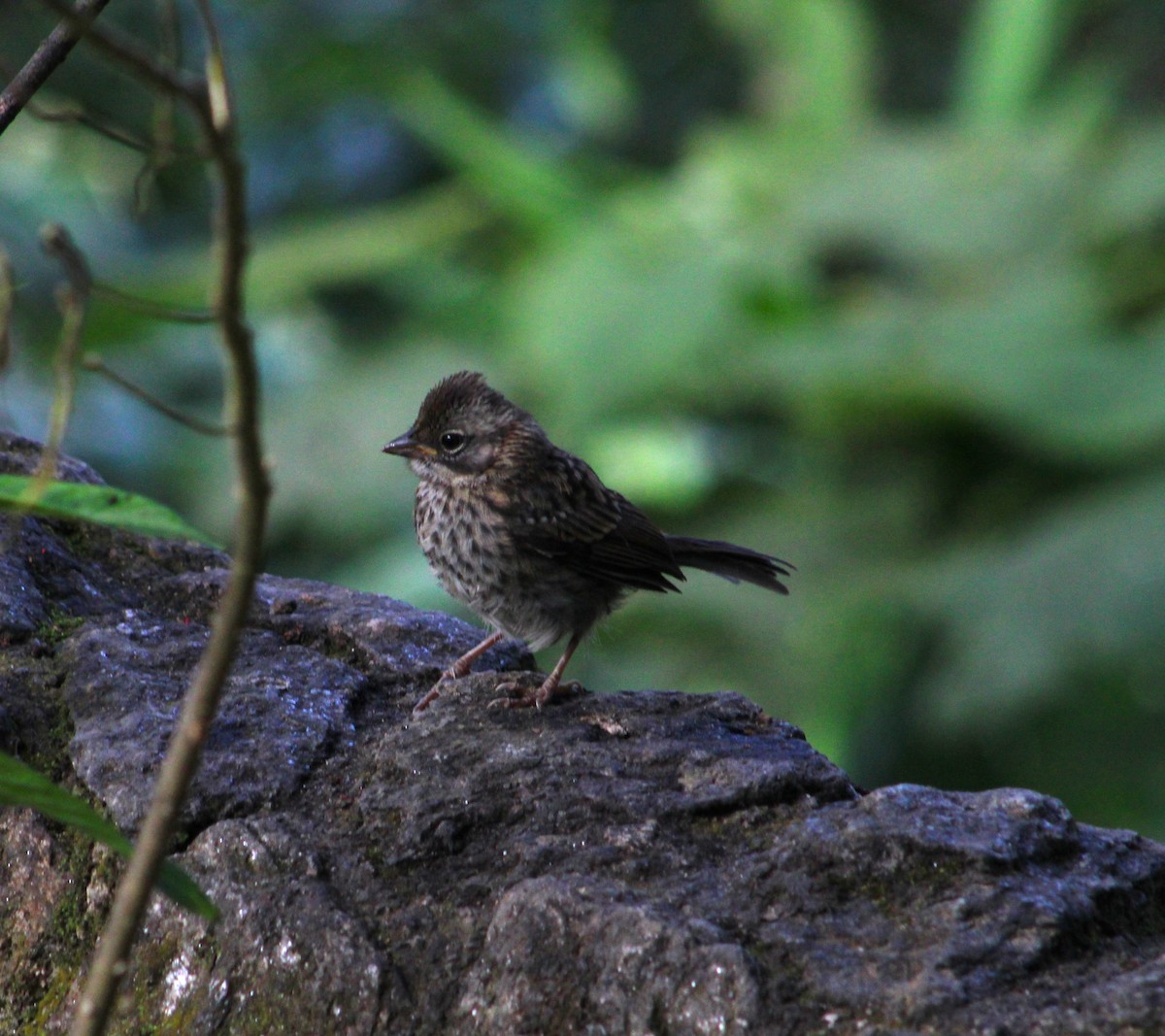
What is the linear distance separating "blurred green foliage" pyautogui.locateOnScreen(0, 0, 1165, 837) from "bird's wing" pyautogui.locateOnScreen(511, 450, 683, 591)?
6.33 feet

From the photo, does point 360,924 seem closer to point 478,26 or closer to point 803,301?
point 803,301

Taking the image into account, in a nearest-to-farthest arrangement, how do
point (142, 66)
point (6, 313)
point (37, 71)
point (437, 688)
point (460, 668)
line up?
1. point (142, 66)
2. point (6, 313)
3. point (37, 71)
4. point (437, 688)
5. point (460, 668)

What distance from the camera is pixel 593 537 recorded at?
12.7 feet

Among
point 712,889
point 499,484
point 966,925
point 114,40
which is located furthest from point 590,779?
point 114,40

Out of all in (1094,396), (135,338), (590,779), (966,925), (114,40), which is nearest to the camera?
(114,40)

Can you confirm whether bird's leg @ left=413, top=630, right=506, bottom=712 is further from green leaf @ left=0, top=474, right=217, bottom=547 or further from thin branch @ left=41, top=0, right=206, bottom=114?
thin branch @ left=41, top=0, right=206, bottom=114

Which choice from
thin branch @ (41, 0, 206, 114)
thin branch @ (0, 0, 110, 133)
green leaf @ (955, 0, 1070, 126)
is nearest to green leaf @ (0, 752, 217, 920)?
thin branch @ (41, 0, 206, 114)

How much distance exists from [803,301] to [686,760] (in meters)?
4.71

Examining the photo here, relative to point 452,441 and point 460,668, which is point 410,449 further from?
point 460,668

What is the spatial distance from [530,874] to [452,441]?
6.15ft

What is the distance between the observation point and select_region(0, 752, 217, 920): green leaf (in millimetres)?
1610

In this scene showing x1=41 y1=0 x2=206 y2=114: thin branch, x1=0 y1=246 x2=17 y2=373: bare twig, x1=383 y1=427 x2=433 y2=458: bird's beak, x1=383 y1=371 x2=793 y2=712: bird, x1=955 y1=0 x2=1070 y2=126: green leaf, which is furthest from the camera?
x1=955 y1=0 x2=1070 y2=126: green leaf

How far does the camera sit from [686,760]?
2.75m

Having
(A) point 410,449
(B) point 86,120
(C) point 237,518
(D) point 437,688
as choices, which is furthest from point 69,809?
(A) point 410,449
